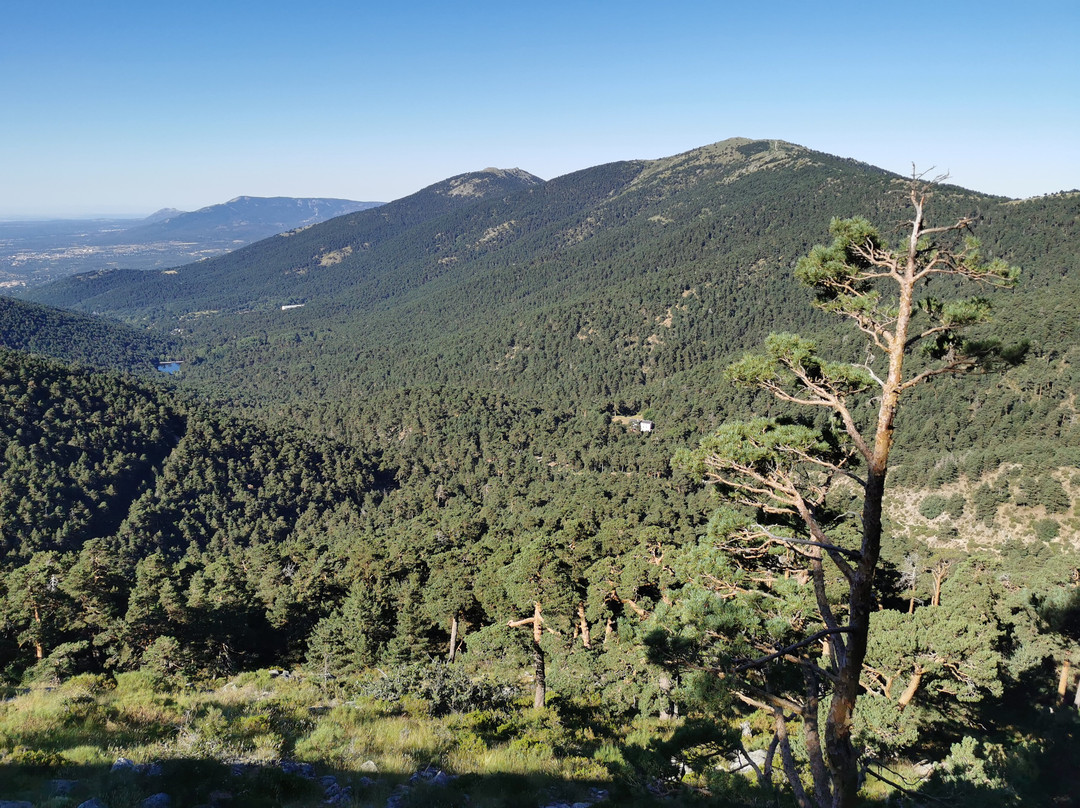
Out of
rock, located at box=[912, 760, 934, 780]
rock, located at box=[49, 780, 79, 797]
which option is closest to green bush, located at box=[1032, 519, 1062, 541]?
rock, located at box=[912, 760, 934, 780]

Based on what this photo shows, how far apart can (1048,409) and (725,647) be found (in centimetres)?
9459

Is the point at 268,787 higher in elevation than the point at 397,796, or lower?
higher

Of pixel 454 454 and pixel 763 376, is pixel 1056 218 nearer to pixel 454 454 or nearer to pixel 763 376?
pixel 454 454

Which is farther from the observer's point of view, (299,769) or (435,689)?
(435,689)

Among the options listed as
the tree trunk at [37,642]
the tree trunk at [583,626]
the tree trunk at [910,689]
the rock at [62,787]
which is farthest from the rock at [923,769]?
the tree trunk at [37,642]

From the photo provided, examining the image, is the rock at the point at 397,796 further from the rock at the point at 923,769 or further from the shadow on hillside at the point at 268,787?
the rock at the point at 923,769

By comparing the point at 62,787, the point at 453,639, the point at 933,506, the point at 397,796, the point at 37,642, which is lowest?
the point at 933,506

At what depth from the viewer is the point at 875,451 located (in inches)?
292

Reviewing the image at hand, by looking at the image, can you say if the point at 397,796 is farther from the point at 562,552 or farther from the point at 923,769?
the point at 562,552

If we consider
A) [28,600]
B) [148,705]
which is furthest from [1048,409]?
[28,600]

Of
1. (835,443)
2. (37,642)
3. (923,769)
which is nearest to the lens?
(835,443)

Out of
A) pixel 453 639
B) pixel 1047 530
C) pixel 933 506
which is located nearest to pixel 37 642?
pixel 453 639

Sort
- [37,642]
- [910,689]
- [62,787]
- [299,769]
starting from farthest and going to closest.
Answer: [37,642], [910,689], [299,769], [62,787]

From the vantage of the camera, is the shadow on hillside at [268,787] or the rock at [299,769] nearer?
the shadow on hillside at [268,787]
